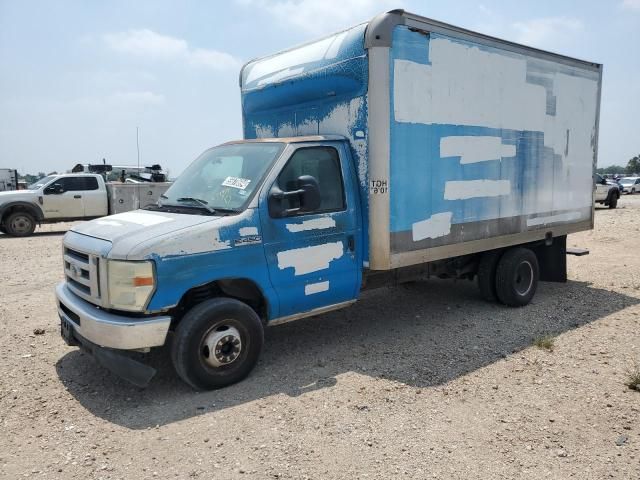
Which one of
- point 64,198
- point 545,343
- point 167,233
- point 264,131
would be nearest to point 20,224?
point 64,198

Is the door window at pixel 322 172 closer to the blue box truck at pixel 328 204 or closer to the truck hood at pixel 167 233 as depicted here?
the blue box truck at pixel 328 204

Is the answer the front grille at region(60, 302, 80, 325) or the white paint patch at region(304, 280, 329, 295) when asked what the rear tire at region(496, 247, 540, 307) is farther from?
the front grille at region(60, 302, 80, 325)

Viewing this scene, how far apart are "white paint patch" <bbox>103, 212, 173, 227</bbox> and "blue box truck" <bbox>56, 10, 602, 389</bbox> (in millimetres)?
33

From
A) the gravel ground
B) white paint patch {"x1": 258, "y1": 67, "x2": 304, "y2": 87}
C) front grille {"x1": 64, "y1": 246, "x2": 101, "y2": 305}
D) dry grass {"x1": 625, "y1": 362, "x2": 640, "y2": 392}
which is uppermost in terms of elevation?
white paint patch {"x1": 258, "y1": 67, "x2": 304, "y2": 87}

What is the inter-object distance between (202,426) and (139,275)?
1.27m

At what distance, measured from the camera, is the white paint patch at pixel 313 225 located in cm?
488

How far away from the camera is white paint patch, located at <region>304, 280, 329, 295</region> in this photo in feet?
16.6

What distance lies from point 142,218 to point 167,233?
27.3 inches

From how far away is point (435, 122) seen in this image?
5.68 meters

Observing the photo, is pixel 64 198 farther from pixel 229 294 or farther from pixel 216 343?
pixel 216 343

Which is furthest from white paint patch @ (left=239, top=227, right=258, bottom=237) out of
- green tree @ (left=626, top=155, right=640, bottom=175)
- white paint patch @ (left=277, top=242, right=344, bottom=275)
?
green tree @ (left=626, top=155, right=640, bottom=175)

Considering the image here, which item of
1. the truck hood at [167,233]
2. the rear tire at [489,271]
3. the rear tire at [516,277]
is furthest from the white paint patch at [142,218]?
the rear tire at [516,277]

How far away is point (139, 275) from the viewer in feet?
13.5

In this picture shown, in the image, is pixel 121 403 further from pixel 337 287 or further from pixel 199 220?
pixel 337 287
